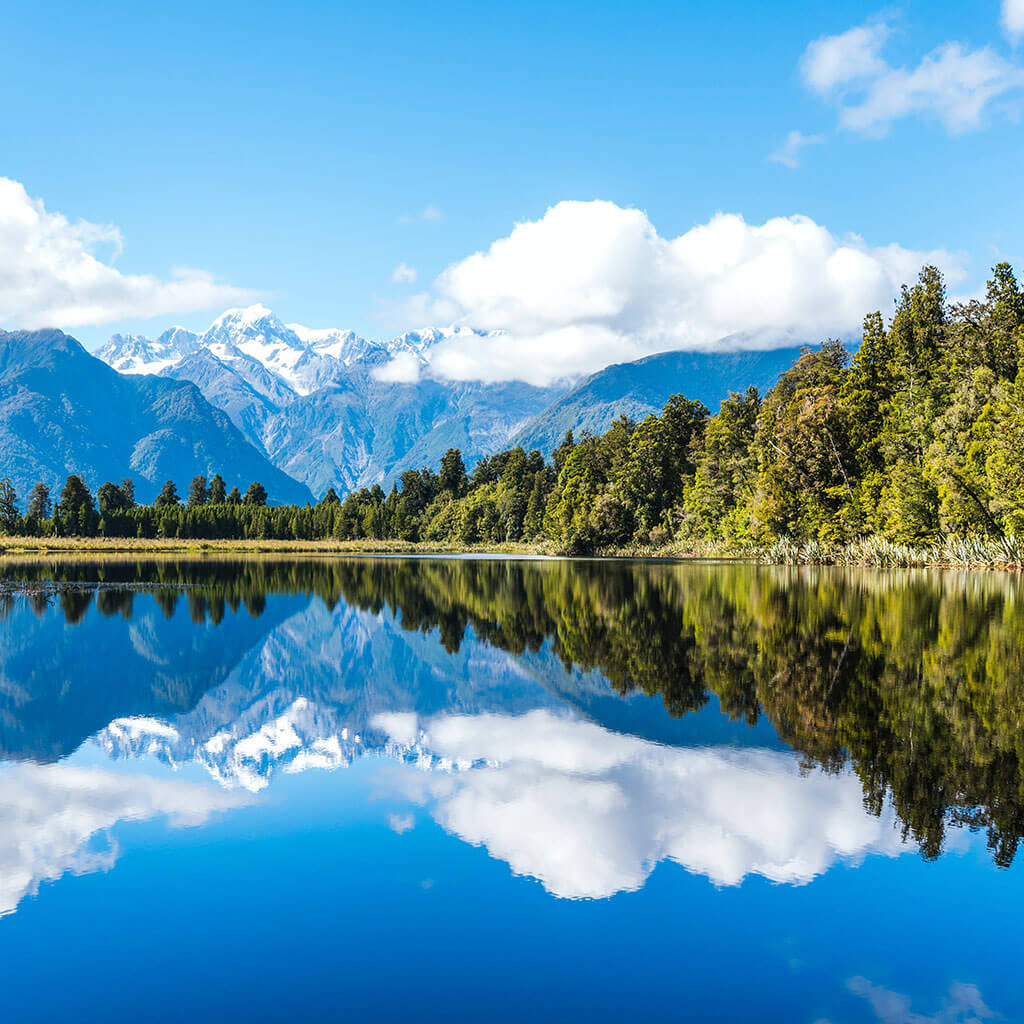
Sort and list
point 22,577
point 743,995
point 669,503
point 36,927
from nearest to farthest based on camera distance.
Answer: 1. point 743,995
2. point 36,927
3. point 22,577
4. point 669,503

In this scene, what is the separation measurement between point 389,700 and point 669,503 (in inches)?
3783

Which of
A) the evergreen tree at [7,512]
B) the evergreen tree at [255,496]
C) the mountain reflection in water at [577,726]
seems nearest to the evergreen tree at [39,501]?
the evergreen tree at [7,512]

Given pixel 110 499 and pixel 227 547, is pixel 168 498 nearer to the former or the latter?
pixel 110 499

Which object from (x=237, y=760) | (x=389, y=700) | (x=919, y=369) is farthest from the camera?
(x=919, y=369)

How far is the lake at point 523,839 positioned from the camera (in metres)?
5.91

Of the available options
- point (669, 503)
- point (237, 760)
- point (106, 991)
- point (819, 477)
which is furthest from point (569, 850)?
point (669, 503)

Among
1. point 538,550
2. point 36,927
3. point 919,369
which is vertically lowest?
point 538,550

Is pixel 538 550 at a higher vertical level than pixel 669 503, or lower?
lower

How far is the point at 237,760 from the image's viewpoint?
11875 mm

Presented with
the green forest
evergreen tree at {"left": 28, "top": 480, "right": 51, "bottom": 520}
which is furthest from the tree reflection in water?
evergreen tree at {"left": 28, "top": 480, "right": 51, "bottom": 520}

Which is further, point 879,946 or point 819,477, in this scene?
point 819,477

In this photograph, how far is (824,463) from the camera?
7494 cm

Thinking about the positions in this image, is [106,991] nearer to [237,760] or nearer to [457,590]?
[237,760]

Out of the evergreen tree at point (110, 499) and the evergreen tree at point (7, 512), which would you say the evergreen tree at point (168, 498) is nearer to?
the evergreen tree at point (110, 499)
